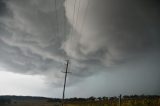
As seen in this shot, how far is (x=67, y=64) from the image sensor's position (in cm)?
4472

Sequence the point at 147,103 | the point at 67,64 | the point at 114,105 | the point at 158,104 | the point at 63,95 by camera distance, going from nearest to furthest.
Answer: the point at 158,104 → the point at 147,103 → the point at 114,105 → the point at 63,95 → the point at 67,64

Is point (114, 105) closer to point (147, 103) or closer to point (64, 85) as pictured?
point (147, 103)

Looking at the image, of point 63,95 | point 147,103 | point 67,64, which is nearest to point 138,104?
point 147,103

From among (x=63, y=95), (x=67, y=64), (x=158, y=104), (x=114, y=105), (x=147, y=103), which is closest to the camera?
(x=158, y=104)

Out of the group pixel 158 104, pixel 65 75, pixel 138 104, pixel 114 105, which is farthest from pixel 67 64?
pixel 158 104

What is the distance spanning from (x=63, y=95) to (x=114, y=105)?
10.9m

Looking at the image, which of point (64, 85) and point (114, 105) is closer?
point (114, 105)

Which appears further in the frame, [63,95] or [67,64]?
[67,64]

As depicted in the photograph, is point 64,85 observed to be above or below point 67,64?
below

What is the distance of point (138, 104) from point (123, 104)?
2183mm

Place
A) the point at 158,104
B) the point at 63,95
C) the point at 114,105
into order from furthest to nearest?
the point at 63,95, the point at 114,105, the point at 158,104

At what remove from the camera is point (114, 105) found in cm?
3391

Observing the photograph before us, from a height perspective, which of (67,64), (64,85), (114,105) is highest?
(67,64)

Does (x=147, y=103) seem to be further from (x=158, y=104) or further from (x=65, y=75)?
(x=65, y=75)
